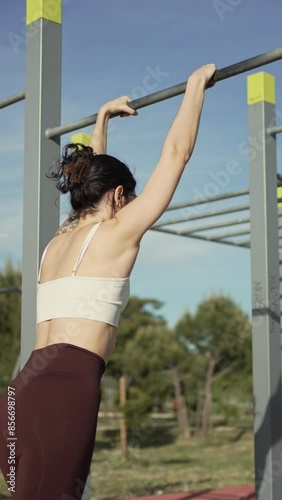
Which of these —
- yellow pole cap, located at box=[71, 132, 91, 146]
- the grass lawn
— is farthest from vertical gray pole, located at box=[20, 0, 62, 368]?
the grass lawn

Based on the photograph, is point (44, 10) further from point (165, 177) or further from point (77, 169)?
point (165, 177)

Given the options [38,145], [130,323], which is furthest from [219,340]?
[38,145]

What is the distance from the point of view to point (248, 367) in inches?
843

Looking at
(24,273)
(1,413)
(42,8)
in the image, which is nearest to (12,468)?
(1,413)

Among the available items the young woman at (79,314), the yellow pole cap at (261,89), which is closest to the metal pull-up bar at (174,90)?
the young woman at (79,314)

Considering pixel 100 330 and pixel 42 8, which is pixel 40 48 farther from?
pixel 100 330

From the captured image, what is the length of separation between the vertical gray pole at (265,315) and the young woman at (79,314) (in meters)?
2.28

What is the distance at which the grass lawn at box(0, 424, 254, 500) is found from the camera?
11.2m

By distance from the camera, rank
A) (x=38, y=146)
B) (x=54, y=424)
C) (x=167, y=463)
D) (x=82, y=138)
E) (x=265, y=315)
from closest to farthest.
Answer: (x=54, y=424) < (x=38, y=146) < (x=265, y=315) < (x=82, y=138) < (x=167, y=463)

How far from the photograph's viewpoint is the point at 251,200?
461 cm

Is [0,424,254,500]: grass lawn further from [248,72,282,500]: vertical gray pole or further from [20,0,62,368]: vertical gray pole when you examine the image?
[20,0,62,368]: vertical gray pole

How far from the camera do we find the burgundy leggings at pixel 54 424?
6.37 feet

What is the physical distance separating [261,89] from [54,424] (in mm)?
3660

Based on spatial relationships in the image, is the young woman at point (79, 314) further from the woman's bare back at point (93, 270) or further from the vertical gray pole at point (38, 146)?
the vertical gray pole at point (38, 146)
